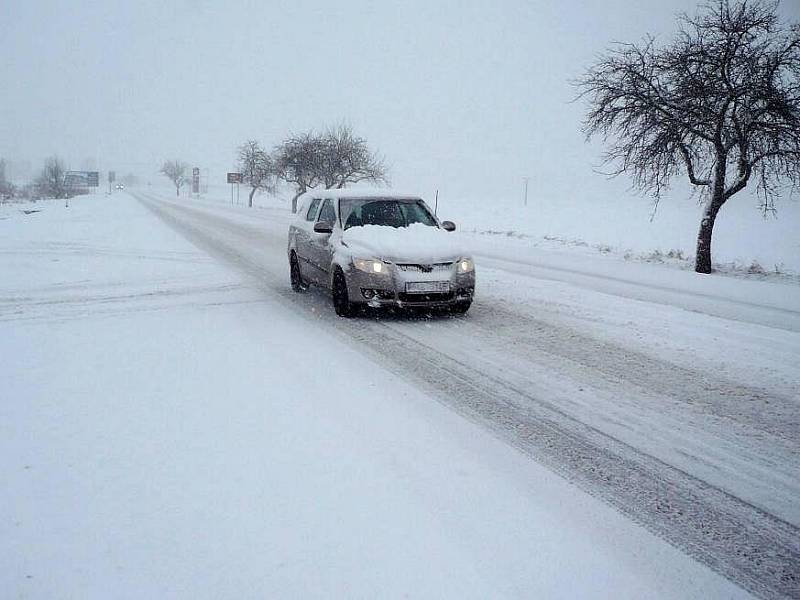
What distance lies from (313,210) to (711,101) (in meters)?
11.4

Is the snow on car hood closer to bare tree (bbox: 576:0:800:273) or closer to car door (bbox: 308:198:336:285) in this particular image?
car door (bbox: 308:198:336:285)

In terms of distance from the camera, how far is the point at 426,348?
239 inches

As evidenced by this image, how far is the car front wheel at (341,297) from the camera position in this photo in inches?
294

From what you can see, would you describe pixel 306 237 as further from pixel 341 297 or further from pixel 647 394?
pixel 647 394

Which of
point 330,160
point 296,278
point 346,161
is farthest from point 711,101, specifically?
point 330,160

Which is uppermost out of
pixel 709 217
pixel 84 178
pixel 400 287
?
pixel 84 178

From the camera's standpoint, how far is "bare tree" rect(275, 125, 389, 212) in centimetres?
4203

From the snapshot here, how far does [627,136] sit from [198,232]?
54.9ft

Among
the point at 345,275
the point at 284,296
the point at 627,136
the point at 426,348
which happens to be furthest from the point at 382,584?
the point at 627,136

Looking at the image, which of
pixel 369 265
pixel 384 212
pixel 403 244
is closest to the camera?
pixel 369 265

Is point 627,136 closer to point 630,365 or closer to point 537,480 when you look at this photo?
point 630,365

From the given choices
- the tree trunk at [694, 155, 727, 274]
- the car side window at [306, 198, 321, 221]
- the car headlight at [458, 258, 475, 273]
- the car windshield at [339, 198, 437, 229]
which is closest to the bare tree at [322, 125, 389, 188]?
the tree trunk at [694, 155, 727, 274]

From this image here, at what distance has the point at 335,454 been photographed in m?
3.45

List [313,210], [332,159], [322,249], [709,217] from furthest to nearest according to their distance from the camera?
[332,159] < [709,217] < [313,210] < [322,249]
